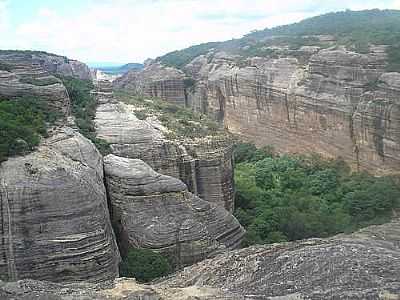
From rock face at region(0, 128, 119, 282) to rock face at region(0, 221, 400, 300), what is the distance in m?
2.94

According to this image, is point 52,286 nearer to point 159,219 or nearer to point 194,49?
point 159,219

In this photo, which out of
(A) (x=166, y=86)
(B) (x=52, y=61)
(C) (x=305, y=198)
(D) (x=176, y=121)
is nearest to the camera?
(C) (x=305, y=198)

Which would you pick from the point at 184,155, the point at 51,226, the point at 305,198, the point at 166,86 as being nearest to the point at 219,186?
the point at 184,155

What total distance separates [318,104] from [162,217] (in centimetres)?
1778

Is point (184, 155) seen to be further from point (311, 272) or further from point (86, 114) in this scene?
point (311, 272)

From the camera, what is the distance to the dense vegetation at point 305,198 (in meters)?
17.8

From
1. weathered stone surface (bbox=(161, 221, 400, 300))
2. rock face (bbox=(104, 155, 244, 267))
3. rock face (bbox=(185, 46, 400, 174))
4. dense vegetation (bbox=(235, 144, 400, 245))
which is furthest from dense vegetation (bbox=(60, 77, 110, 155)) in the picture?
rock face (bbox=(185, 46, 400, 174))

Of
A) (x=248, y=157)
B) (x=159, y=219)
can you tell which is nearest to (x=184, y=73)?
(x=248, y=157)

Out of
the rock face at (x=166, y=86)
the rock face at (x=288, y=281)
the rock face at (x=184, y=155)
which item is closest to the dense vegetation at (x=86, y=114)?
the rock face at (x=184, y=155)

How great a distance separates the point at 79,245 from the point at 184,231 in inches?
109

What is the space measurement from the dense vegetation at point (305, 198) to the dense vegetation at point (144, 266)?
380 centimetres

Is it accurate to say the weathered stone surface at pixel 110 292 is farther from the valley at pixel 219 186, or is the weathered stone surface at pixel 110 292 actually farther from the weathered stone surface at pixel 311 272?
the weathered stone surface at pixel 311 272

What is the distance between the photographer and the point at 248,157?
103ft

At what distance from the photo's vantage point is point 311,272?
308 inches
